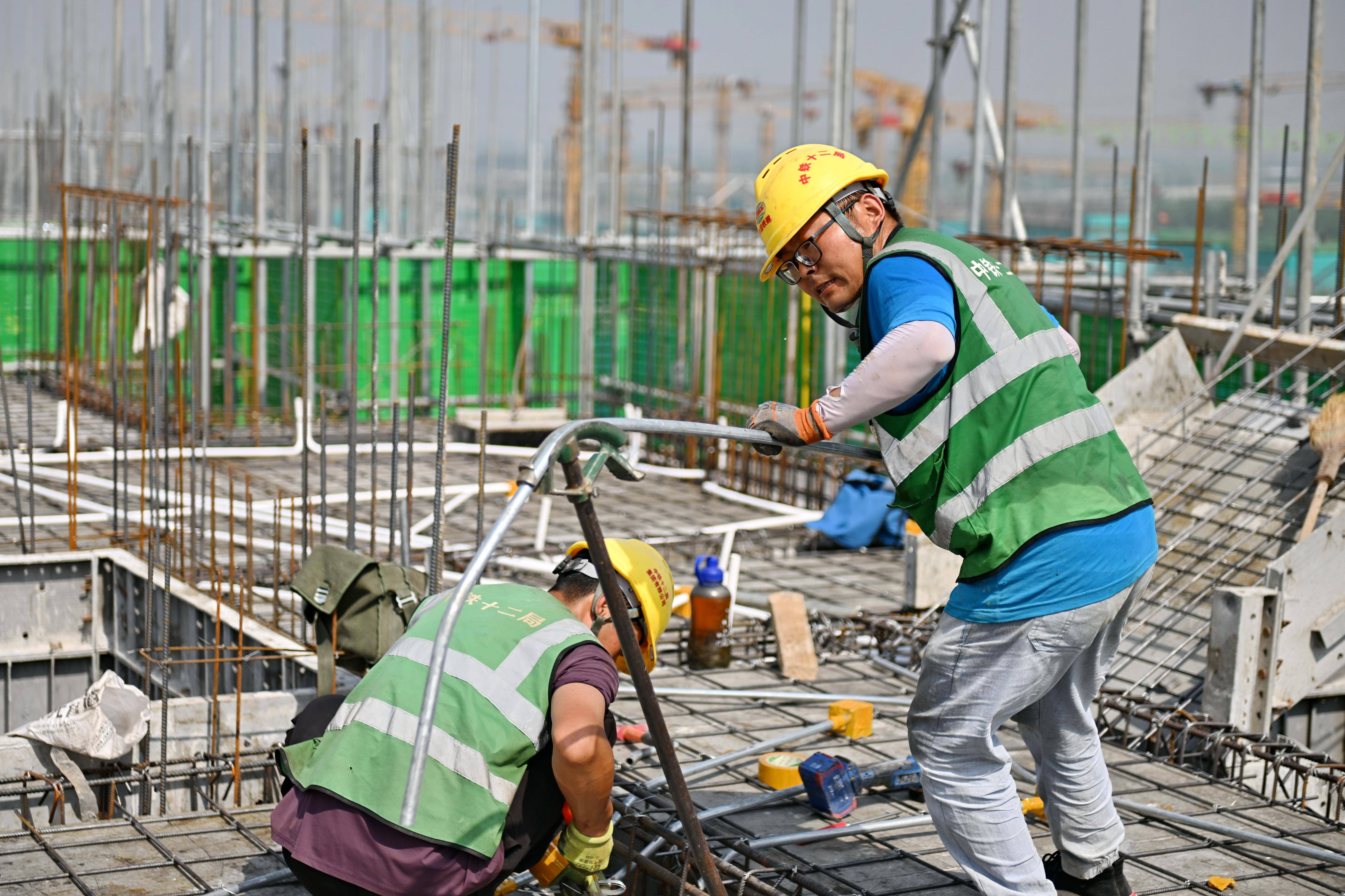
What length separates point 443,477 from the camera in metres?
4.55

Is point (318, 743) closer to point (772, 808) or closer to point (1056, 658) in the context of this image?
point (1056, 658)

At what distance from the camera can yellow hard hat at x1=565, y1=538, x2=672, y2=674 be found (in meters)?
3.38

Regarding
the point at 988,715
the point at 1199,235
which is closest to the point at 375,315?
the point at 988,715

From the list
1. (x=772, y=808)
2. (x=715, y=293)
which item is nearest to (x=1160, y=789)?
(x=772, y=808)

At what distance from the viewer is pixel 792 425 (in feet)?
10.1

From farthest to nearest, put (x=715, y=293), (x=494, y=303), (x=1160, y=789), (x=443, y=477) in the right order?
(x=494, y=303) → (x=715, y=293) → (x=1160, y=789) → (x=443, y=477)

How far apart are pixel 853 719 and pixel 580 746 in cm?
281

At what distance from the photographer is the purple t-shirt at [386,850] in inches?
113

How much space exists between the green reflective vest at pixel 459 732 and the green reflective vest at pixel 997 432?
909 mm

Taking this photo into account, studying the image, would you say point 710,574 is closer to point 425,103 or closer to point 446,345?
point 446,345

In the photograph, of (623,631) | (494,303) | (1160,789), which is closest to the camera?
(623,631)

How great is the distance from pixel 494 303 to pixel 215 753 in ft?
40.1

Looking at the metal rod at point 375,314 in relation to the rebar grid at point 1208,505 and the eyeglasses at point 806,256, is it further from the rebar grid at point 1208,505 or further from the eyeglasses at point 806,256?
the rebar grid at point 1208,505

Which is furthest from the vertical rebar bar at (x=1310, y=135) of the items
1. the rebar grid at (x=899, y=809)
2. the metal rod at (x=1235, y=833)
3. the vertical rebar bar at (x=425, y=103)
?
the vertical rebar bar at (x=425, y=103)
